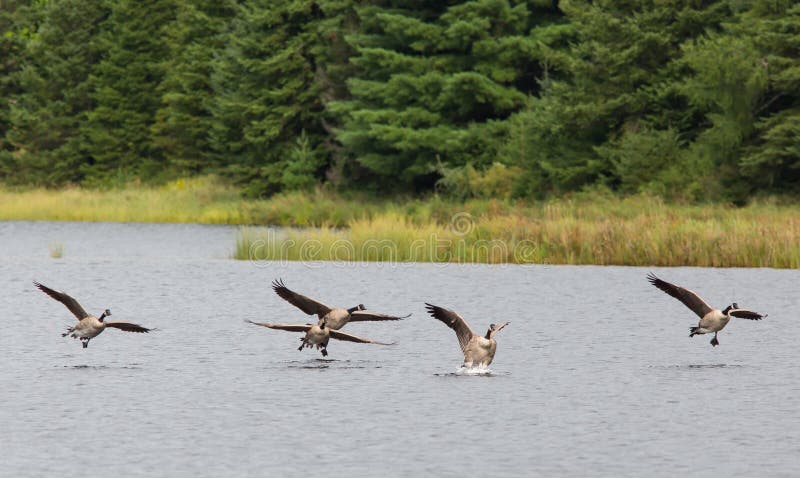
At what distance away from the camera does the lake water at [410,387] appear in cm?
1287

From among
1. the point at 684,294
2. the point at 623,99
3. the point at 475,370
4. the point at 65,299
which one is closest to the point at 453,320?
the point at 475,370

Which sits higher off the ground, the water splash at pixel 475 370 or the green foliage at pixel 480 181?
the green foliage at pixel 480 181

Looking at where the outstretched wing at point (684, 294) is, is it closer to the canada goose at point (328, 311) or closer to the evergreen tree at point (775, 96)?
the canada goose at point (328, 311)

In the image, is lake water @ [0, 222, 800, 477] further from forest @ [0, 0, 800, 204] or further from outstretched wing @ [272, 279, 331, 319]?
forest @ [0, 0, 800, 204]

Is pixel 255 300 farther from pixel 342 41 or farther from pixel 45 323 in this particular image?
pixel 342 41

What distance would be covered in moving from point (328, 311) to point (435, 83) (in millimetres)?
40519

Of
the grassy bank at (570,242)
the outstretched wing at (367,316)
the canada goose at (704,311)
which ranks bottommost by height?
the outstretched wing at (367,316)

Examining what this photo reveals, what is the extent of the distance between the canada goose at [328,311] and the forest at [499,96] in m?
28.9

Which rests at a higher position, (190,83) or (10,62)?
(10,62)

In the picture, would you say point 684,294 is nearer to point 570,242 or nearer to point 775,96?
point 570,242

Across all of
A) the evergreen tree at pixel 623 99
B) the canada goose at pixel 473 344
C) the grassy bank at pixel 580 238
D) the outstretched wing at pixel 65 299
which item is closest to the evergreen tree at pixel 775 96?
the grassy bank at pixel 580 238

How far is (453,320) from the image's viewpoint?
52.5 feet

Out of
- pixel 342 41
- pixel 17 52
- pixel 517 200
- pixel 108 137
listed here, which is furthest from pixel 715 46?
pixel 17 52

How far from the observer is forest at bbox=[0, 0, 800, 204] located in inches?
1806
